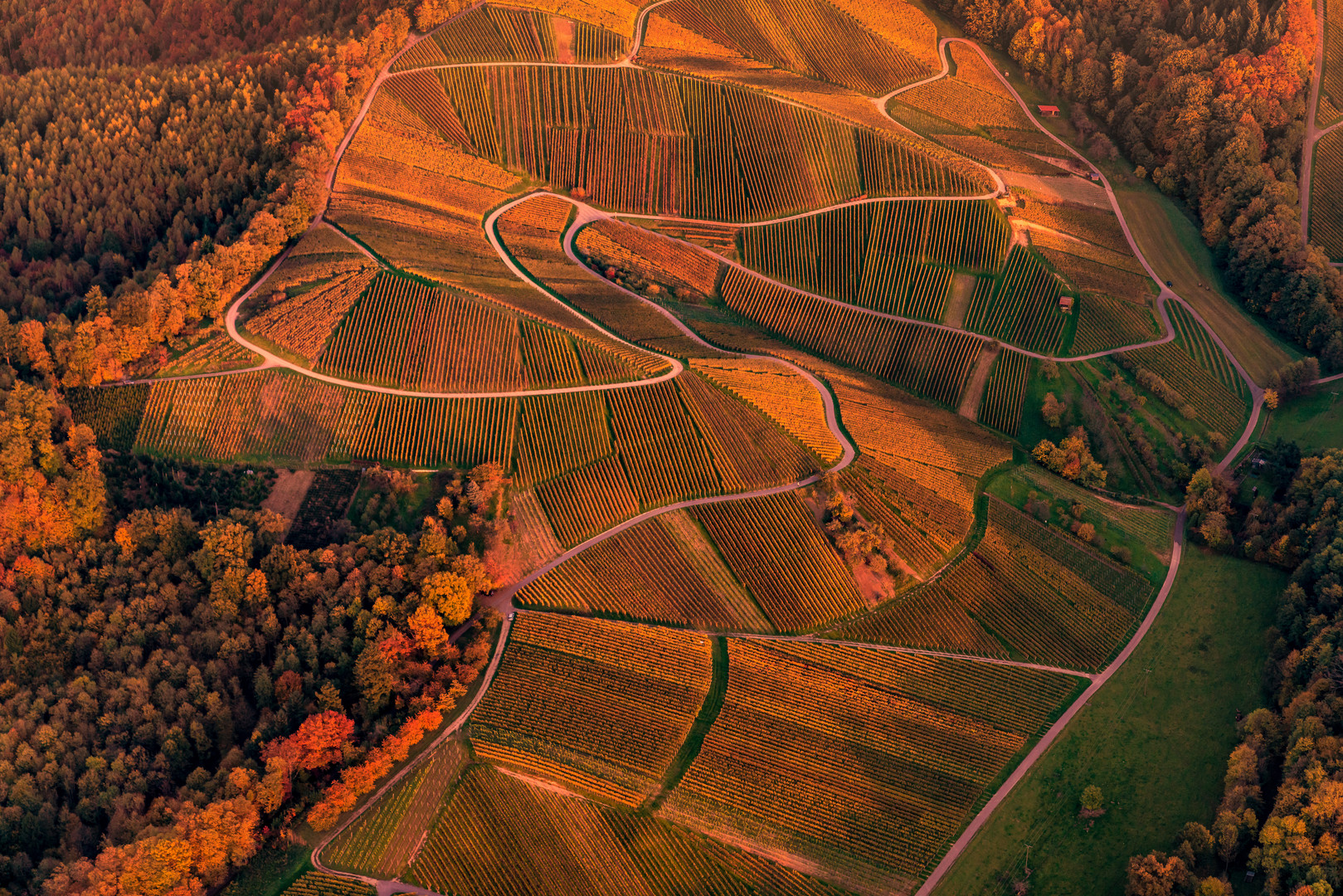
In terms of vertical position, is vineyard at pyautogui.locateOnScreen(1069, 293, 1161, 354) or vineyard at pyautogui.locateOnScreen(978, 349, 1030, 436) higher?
vineyard at pyautogui.locateOnScreen(1069, 293, 1161, 354)

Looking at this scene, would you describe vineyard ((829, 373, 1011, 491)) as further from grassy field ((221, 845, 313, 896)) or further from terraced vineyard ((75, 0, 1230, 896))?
grassy field ((221, 845, 313, 896))

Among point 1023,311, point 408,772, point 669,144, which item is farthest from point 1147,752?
point 669,144

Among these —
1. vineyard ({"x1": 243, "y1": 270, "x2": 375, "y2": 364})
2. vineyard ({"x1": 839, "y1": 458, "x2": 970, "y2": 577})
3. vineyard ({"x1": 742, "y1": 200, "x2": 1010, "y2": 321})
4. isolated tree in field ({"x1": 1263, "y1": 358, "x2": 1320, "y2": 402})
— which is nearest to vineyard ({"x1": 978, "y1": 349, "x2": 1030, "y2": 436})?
vineyard ({"x1": 742, "y1": 200, "x2": 1010, "y2": 321})

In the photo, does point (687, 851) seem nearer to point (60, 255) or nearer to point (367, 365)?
point (367, 365)

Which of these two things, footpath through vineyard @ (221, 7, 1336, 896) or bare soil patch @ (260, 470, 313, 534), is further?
bare soil patch @ (260, 470, 313, 534)

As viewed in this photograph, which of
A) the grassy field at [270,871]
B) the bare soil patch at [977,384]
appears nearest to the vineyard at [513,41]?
the bare soil patch at [977,384]

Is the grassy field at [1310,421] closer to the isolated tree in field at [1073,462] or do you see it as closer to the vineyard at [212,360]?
the isolated tree in field at [1073,462]

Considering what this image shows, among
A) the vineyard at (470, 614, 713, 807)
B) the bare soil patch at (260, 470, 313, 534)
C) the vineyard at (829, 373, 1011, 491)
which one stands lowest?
the vineyard at (470, 614, 713, 807)
